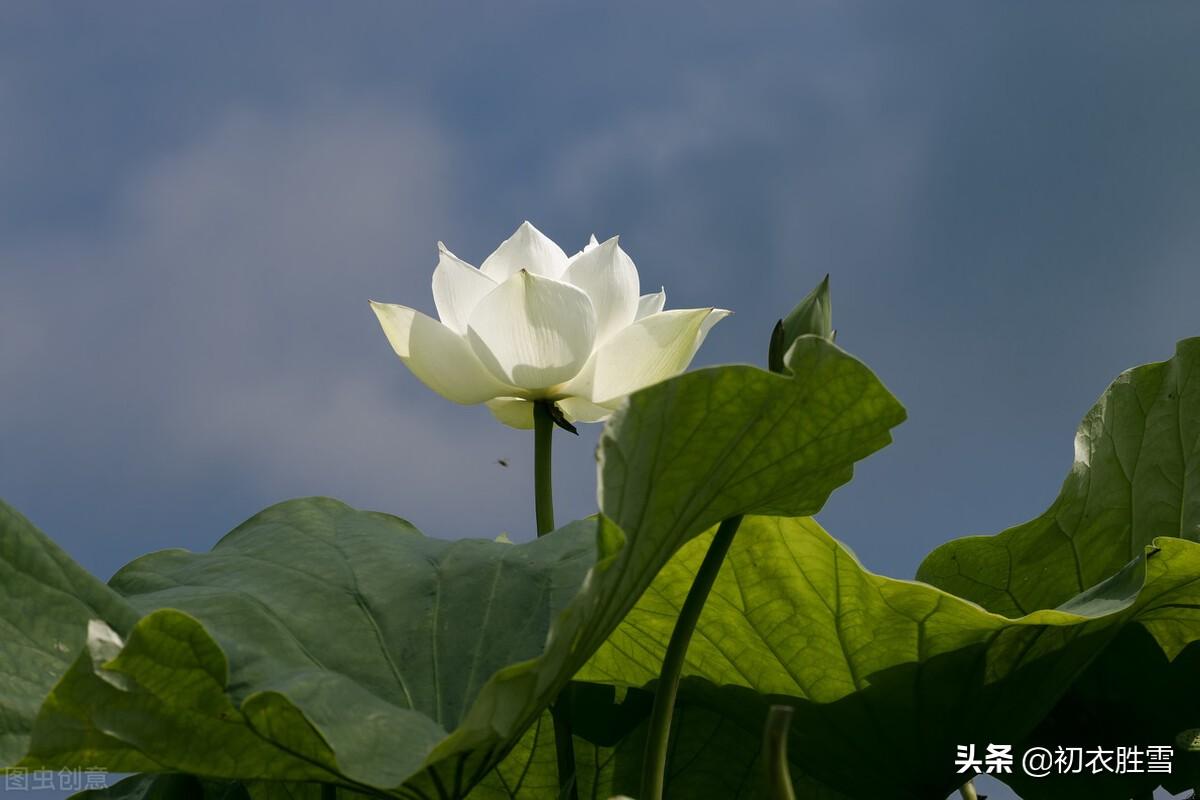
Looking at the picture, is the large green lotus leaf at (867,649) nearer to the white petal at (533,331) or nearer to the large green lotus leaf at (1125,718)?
the large green lotus leaf at (1125,718)

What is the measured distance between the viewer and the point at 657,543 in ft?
2.04

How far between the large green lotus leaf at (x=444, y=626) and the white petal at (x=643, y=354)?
0.19 m

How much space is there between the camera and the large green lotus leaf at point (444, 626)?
0.54 metres

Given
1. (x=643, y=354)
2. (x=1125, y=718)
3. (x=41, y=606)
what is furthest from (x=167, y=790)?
(x=1125, y=718)

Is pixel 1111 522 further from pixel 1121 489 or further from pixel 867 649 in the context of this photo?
pixel 867 649

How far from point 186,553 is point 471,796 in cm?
28

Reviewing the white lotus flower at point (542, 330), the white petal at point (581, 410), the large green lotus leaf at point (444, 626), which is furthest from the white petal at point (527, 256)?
the large green lotus leaf at point (444, 626)

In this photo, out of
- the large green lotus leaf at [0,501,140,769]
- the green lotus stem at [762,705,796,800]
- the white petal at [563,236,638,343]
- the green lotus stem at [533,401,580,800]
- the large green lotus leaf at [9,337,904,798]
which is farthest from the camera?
the white petal at [563,236,638,343]

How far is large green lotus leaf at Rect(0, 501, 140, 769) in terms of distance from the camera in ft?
2.19

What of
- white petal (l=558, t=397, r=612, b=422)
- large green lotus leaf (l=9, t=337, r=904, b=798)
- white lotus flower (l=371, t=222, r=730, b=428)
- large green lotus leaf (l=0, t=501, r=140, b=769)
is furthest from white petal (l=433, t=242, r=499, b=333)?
large green lotus leaf (l=0, t=501, r=140, b=769)

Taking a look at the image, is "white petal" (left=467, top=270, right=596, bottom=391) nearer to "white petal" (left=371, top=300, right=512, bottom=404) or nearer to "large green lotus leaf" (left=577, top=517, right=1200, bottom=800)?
"white petal" (left=371, top=300, right=512, bottom=404)

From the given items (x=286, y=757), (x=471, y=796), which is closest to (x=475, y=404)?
(x=471, y=796)

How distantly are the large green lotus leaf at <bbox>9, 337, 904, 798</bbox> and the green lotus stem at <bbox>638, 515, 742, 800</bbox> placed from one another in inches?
0.8

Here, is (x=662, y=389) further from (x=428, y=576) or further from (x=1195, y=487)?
(x=1195, y=487)
